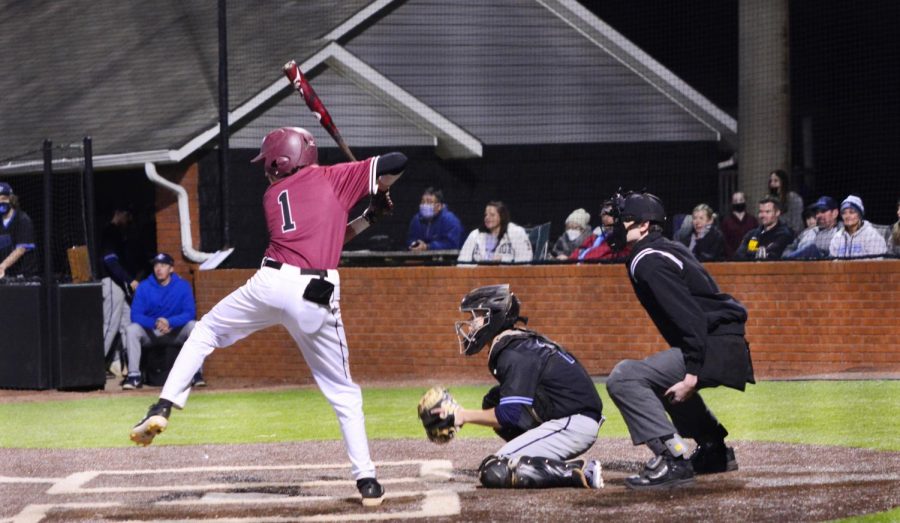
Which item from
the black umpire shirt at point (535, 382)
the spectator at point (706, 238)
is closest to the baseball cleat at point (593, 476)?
the black umpire shirt at point (535, 382)

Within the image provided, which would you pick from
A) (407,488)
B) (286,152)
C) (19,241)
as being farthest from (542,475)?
(19,241)

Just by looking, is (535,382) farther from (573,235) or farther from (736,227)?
(736,227)

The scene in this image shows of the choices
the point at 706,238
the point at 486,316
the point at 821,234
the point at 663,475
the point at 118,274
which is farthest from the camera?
the point at 118,274

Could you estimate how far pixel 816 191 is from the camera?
66.8 feet

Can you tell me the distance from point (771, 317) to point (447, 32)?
6300 millimetres

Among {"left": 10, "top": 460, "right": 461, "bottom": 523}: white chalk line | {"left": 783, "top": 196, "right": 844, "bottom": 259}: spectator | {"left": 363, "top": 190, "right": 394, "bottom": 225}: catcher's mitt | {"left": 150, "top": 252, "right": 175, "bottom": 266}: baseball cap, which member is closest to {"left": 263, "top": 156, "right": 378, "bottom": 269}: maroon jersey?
{"left": 363, "top": 190, "right": 394, "bottom": 225}: catcher's mitt

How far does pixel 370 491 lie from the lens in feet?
22.6

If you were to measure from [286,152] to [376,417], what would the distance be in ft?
15.8

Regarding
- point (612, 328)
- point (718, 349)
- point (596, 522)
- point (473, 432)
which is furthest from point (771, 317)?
point (596, 522)

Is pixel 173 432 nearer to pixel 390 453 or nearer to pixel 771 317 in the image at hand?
pixel 390 453

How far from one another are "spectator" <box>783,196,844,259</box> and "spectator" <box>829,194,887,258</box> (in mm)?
124

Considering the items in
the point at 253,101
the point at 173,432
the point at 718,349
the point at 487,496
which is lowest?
the point at 173,432

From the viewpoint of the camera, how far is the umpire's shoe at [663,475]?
278 inches

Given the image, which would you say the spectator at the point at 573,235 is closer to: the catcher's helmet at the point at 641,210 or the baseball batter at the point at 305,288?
the catcher's helmet at the point at 641,210
